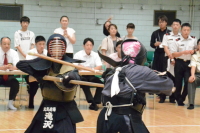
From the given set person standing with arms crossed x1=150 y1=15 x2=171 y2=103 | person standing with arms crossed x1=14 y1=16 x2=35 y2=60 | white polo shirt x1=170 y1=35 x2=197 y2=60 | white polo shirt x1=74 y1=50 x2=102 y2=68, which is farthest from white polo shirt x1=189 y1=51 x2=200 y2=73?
person standing with arms crossed x1=14 y1=16 x2=35 y2=60

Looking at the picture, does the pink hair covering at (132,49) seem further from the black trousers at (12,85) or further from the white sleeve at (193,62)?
the white sleeve at (193,62)

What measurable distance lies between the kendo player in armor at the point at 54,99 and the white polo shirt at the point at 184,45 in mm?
5086

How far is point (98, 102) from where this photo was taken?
27.6ft

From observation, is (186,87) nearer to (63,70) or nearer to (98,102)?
(98,102)

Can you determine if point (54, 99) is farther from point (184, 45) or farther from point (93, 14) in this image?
point (93, 14)

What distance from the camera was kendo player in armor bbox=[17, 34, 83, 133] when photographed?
4.23 meters

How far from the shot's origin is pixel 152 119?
727cm

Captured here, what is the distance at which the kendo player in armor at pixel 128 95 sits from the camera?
11.9ft

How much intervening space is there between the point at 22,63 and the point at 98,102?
426 cm

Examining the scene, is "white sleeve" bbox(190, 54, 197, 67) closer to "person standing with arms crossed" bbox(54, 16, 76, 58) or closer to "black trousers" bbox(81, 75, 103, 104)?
"black trousers" bbox(81, 75, 103, 104)

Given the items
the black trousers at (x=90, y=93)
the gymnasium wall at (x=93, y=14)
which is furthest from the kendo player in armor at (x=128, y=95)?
the gymnasium wall at (x=93, y=14)

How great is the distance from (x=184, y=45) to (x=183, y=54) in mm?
256

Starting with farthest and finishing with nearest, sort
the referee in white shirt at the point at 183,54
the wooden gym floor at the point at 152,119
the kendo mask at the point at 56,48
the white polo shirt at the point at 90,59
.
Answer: the referee in white shirt at the point at 183,54, the white polo shirt at the point at 90,59, the wooden gym floor at the point at 152,119, the kendo mask at the point at 56,48

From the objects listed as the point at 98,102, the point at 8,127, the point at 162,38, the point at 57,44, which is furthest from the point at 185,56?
the point at 57,44
